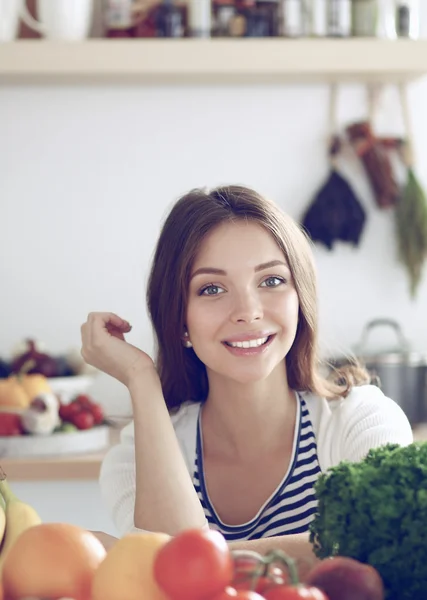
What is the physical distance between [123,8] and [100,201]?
0.56m

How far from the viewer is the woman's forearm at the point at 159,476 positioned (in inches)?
48.6

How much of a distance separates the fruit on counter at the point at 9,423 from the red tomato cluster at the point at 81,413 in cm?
12

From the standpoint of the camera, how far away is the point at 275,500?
1.48 metres

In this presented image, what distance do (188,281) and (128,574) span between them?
0.84 metres

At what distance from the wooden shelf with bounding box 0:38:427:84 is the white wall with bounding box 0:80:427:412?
0.84 feet

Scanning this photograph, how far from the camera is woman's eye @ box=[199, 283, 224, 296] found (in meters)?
1.44

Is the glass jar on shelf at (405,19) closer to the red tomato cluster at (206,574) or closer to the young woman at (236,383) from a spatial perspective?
the young woman at (236,383)

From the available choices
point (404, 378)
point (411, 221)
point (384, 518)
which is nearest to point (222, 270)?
point (384, 518)

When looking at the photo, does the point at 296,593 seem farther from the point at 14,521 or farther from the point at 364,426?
the point at 364,426

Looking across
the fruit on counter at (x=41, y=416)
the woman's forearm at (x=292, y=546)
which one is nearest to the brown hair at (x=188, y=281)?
the woman's forearm at (x=292, y=546)

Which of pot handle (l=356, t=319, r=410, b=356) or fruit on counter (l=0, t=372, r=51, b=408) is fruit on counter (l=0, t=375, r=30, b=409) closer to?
fruit on counter (l=0, t=372, r=51, b=408)

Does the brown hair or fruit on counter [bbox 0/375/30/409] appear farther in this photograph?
fruit on counter [bbox 0/375/30/409]

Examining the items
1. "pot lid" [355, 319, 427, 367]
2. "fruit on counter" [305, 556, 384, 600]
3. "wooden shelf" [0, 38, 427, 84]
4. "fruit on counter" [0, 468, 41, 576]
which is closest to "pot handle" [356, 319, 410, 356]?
"pot lid" [355, 319, 427, 367]

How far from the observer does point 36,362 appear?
2.53 meters
